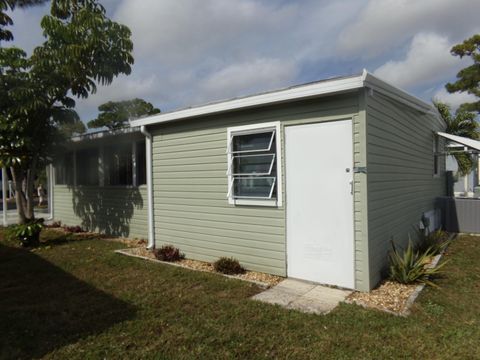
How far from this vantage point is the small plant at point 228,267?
16.7 ft

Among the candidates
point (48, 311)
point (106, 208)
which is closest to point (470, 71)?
point (106, 208)

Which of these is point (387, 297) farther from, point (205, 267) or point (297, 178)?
point (205, 267)

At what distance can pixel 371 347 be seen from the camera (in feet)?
9.25

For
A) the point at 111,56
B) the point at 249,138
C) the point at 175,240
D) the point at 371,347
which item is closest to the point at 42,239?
the point at 175,240

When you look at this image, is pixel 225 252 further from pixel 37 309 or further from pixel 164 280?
pixel 37 309

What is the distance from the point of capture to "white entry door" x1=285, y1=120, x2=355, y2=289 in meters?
4.22

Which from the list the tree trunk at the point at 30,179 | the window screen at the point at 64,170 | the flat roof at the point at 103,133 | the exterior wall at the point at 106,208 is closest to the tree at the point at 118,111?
the window screen at the point at 64,170

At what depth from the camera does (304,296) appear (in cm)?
407

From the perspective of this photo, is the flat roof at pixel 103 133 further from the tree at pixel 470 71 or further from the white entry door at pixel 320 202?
the tree at pixel 470 71

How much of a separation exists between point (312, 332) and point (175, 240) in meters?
3.83

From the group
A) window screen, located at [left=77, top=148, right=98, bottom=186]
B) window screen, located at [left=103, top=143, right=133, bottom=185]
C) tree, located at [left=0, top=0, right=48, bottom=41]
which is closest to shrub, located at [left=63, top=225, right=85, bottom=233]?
window screen, located at [left=77, top=148, right=98, bottom=186]

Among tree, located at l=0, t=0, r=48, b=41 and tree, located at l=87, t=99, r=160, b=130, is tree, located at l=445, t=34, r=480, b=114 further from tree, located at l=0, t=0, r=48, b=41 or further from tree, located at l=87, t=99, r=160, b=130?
tree, located at l=87, t=99, r=160, b=130

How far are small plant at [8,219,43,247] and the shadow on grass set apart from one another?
2.04 metres

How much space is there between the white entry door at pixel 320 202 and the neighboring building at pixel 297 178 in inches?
0.5
